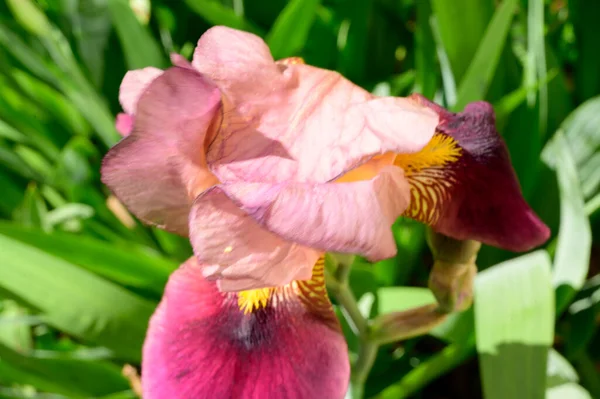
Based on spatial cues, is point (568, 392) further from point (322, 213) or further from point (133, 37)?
point (133, 37)

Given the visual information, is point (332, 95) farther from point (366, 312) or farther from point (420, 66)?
point (420, 66)

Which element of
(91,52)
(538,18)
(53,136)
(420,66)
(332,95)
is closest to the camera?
(332,95)

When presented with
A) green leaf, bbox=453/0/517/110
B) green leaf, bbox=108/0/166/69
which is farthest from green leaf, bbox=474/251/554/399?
green leaf, bbox=108/0/166/69

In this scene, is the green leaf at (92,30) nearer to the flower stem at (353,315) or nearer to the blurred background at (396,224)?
the blurred background at (396,224)

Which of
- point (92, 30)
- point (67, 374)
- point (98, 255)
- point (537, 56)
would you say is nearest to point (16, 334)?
point (67, 374)

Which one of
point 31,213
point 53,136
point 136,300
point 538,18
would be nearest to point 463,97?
point 538,18

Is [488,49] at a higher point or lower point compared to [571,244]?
higher
